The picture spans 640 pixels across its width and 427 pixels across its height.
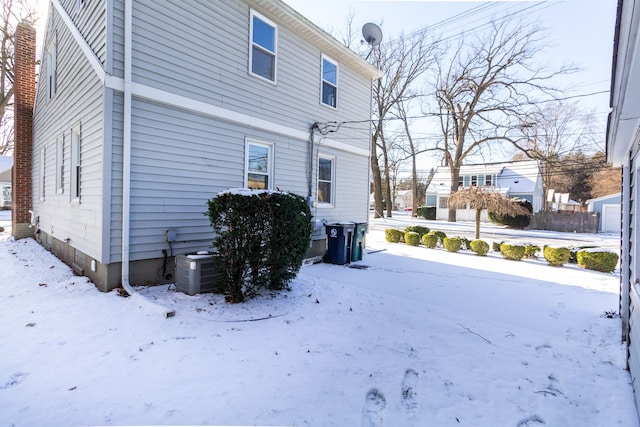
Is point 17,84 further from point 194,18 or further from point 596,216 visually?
point 596,216

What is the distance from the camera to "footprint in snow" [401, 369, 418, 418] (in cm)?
267

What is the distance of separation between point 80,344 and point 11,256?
6.75 meters

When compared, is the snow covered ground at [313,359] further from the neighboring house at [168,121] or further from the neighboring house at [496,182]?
the neighboring house at [496,182]

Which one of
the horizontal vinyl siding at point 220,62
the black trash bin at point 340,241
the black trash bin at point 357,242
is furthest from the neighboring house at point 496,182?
the horizontal vinyl siding at point 220,62

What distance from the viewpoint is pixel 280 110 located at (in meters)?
7.71

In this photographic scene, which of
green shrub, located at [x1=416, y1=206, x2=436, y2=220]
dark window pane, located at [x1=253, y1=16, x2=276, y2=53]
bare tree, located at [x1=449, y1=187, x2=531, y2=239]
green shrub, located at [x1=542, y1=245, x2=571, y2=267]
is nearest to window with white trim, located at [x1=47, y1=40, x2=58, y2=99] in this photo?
dark window pane, located at [x1=253, y1=16, x2=276, y2=53]

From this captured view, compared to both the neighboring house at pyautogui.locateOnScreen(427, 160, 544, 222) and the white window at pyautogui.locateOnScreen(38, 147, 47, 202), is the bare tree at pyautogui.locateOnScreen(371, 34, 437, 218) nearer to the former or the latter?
the neighboring house at pyautogui.locateOnScreen(427, 160, 544, 222)

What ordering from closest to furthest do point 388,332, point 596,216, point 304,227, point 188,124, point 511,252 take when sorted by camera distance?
point 388,332 → point 304,227 → point 188,124 → point 511,252 → point 596,216

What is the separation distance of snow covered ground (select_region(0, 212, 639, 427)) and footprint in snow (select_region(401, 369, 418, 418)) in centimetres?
1

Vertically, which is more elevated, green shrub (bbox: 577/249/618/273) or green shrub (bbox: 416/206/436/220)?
green shrub (bbox: 416/206/436/220)

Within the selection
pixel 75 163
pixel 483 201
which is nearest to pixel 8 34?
pixel 75 163

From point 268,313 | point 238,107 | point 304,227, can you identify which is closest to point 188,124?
point 238,107

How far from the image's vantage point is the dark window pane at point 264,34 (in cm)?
719

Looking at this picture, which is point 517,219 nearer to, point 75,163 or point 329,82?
point 329,82
